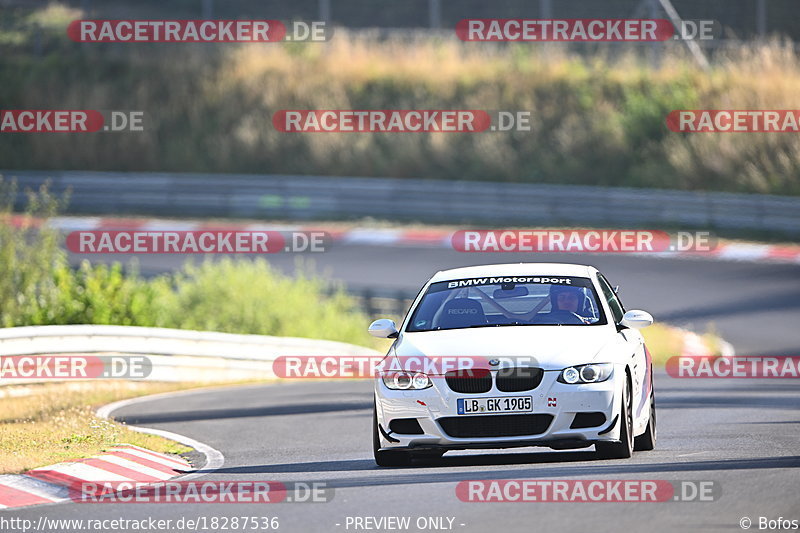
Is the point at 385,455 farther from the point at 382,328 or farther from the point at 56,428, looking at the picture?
the point at 56,428

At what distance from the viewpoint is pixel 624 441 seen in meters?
10.6

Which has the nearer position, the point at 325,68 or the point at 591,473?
the point at 591,473

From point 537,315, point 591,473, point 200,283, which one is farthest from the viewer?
point 200,283

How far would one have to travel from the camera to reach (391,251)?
1378 inches

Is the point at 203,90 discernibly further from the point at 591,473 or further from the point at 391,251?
the point at 591,473

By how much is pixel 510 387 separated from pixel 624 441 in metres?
0.97

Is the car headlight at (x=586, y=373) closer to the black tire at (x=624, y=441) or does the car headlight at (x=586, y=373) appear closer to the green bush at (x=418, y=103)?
the black tire at (x=624, y=441)

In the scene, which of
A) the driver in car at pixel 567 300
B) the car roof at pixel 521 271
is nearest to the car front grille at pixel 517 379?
the driver in car at pixel 567 300

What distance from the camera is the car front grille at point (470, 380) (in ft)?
34.1

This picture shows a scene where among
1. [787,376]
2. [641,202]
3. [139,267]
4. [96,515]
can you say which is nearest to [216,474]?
[96,515]

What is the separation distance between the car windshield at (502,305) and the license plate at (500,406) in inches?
43.6

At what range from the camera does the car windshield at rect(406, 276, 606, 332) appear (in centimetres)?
1146

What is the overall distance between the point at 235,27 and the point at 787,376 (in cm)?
2963

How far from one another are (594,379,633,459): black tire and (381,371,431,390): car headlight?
1336 mm
